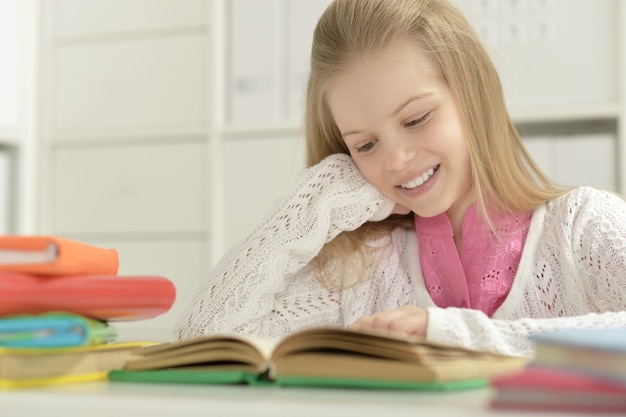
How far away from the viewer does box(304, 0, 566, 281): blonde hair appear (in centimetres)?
125

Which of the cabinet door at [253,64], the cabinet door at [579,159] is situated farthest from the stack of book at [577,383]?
the cabinet door at [253,64]

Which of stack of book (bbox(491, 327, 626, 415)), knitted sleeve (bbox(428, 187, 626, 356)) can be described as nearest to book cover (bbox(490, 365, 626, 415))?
stack of book (bbox(491, 327, 626, 415))

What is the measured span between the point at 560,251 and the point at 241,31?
156cm

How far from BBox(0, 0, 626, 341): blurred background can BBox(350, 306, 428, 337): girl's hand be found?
4.98 feet

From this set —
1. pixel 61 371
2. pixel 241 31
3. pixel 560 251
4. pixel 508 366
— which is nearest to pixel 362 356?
pixel 508 366

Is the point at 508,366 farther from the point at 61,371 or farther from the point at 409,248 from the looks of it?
the point at 409,248

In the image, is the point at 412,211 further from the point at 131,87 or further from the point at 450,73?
the point at 131,87

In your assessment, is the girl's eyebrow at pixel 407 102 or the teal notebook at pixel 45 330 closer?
the teal notebook at pixel 45 330

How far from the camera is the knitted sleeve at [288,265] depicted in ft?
4.01

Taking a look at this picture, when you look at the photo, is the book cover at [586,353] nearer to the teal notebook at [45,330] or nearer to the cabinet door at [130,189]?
the teal notebook at [45,330]

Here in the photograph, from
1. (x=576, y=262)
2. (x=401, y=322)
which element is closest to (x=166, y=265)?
(x=576, y=262)

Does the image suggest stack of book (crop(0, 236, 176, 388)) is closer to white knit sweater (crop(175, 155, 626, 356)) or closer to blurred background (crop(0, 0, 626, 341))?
white knit sweater (crop(175, 155, 626, 356))

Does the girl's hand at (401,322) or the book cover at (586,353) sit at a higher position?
the book cover at (586,353)

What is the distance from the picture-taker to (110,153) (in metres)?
2.69
